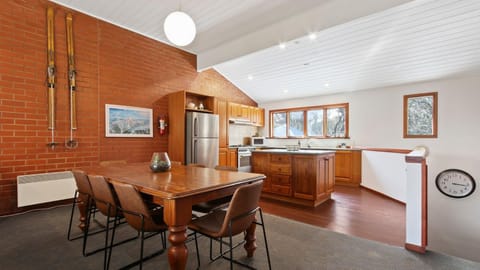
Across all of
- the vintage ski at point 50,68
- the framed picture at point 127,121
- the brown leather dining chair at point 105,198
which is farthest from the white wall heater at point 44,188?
the brown leather dining chair at point 105,198

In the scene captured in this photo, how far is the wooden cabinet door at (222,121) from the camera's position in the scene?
548cm

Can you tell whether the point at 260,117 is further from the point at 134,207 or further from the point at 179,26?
the point at 134,207

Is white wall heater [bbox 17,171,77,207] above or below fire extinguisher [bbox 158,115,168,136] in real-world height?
below

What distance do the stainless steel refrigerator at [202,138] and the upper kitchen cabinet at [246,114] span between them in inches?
42.8

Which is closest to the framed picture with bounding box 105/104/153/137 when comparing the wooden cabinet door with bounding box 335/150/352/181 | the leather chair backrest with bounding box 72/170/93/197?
the leather chair backrest with bounding box 72/170/93/197

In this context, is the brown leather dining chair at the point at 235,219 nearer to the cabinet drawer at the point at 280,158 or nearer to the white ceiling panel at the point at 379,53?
the cabinet drawer at the point at 280,158

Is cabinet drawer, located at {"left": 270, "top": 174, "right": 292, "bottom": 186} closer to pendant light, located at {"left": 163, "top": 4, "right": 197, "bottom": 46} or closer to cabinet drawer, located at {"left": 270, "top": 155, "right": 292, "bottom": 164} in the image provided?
cabinet drawer, located at {"left": 270, "top": 155, "right": 292, "bottom": 164}

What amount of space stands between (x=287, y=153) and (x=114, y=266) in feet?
9.36

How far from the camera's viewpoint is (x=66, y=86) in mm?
3410

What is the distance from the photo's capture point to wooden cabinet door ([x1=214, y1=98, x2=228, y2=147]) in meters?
5.48

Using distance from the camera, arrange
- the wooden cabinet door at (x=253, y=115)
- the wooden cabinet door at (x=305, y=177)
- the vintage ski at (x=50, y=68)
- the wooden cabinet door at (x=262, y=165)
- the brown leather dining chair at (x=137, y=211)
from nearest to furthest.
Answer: the brown leather dining chair at (x=137, y=211) → the vintage ski at (x=50, y=68) → the wooden cabinet door at (x=305, y=177) → the wooden cabinet door at (x=262, y=165) → the wooden cabinet door at (x=253, y=115)

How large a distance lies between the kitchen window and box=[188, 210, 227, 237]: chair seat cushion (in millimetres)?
5157

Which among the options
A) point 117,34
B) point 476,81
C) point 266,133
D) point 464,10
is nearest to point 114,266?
point 117,34

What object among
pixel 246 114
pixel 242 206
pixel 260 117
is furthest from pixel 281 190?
pixel 260 117
